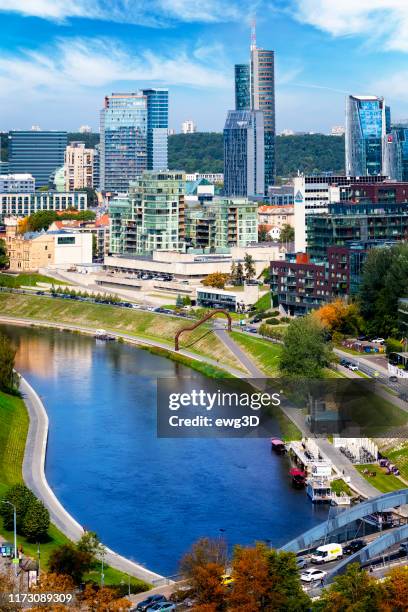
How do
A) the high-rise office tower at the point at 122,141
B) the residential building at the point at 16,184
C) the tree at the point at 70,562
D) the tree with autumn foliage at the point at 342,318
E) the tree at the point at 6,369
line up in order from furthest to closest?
the high-rise office tower at the point at 122,141 → the residential building at the point at 16,184 → the tree with autumn foliage at the point at 342,318 → the tree at the point at 6,369 → the tree at the point at 70,562

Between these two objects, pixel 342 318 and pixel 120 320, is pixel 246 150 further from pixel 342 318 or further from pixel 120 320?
pixel 342 318

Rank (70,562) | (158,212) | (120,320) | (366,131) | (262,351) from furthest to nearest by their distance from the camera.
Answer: (366,131) → (158,212) → (120,320) → (262,351) → (70,562)

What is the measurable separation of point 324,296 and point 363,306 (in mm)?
4259

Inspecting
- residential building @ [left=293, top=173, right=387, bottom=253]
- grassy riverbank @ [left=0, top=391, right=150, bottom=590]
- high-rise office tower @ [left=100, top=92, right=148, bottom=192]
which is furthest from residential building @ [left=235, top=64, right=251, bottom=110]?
grassy riverbank @ [left=0, top=391, right=150, bottom=590]

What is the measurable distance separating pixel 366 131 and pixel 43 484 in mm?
65192

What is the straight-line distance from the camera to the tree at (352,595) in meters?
18.1

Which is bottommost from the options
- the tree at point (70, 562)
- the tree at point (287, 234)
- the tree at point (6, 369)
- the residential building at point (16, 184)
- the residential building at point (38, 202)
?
the tree at point (70, 562)

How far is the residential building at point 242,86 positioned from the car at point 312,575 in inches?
3727

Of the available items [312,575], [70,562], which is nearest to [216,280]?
[312,575]

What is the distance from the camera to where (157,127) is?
119812mm

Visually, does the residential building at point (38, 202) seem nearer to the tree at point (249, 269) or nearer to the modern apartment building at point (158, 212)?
the modern apartment building at point (158, 212)

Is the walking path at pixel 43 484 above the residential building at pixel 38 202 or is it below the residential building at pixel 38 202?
below

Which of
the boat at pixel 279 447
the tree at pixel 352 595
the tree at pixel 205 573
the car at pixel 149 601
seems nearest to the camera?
the tree at pixel 352 595

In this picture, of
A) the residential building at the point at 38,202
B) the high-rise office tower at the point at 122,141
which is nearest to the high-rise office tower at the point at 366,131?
the residential building at the point at 38,202
